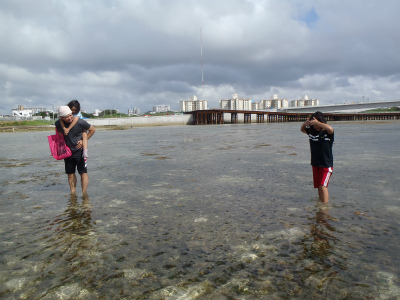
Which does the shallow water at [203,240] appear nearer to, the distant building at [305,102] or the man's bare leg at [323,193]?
the man's bare leg at [323,193]

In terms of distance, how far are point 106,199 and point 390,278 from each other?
457 cm

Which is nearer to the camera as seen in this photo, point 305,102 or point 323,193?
point 323,193

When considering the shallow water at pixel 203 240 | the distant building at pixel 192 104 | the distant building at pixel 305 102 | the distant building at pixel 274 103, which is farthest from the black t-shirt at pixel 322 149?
the distant building at pixel 305 102

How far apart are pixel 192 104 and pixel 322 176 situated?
7044 inches

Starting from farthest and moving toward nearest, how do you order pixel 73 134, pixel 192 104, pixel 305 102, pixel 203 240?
pixel 305 102
pixel 192 104
pixel 73 134
pixel 203 240

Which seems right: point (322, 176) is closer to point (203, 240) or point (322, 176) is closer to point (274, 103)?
point (203, 240)

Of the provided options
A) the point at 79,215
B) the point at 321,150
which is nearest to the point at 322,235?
the point at 321,150

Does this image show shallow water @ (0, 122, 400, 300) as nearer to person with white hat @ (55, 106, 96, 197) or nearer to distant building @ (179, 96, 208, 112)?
person with white hat @ (55, 106, 96, 197)

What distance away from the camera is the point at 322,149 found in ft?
15.4

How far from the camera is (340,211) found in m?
4.36

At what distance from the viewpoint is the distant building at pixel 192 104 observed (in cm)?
17650

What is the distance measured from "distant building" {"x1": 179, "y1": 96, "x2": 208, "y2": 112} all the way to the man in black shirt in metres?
171

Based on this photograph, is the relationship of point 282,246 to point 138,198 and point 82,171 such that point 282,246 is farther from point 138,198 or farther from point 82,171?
point 82,171

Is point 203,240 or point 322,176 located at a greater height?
point 322,176
